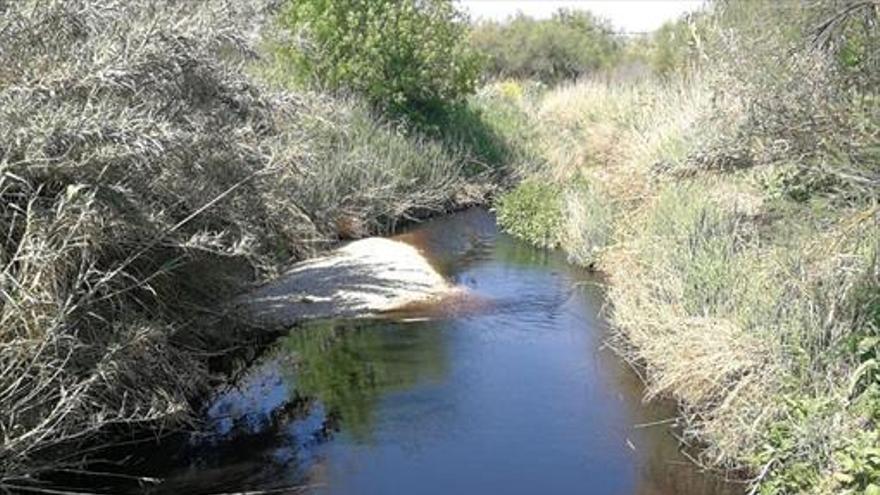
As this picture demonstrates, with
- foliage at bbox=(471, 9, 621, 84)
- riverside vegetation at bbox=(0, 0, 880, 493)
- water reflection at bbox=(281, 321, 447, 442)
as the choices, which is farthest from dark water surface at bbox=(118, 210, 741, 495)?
foliage at bbox=(471, 9, 621, 84)

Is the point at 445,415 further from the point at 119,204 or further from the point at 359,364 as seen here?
the point at 119,204

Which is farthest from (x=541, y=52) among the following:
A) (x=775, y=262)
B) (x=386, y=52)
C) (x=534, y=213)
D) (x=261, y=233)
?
(x=775, y=262)

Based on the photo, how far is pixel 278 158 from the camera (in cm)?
1112

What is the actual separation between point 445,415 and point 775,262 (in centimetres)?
339

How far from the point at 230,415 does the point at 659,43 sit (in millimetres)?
26325

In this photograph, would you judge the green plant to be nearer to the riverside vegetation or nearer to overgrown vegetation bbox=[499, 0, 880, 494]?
the riverside vegetation

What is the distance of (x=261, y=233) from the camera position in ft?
42.4

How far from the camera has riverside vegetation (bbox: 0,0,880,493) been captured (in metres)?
7.27

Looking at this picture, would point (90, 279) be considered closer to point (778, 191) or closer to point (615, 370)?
point (615, 370)

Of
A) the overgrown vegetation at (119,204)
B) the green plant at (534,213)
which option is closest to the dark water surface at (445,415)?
the overgrown vegetation at (119,204)

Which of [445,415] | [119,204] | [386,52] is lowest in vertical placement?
[445,415]

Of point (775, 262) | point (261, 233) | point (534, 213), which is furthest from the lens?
point (534, 213)

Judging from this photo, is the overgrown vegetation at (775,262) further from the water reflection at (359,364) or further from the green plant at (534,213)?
the green plant at (534,213)

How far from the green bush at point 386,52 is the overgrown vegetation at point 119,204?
786 cm
